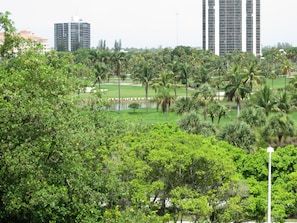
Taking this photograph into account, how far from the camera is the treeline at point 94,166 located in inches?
587

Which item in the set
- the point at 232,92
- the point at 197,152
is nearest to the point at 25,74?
the point at 197,152

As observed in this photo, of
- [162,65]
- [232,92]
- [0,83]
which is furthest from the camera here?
[162,65]

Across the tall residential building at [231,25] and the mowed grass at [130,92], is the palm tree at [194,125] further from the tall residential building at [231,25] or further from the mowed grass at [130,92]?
the tall residential building at [231,25]

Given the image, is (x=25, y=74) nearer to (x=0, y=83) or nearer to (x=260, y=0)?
(x=0, y=83)

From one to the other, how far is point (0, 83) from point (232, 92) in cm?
3272

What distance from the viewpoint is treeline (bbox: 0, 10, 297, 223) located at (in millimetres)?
14898

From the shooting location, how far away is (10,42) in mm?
20031

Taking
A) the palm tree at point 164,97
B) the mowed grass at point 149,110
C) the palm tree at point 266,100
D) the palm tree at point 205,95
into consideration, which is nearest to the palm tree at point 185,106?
the mowed grass at point 149,110

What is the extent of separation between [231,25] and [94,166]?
143m

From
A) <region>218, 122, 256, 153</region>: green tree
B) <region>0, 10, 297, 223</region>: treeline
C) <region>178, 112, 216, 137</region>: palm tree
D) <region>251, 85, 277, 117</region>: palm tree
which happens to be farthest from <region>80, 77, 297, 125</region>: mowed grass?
<region>0, 10, 297, 223</region>: treeline

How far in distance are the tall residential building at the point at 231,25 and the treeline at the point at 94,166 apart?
13243 centimetres

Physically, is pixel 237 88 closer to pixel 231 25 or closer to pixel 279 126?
pixel 279 126

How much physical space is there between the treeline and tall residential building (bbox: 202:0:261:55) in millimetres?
132428

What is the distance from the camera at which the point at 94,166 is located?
61.1 ft
